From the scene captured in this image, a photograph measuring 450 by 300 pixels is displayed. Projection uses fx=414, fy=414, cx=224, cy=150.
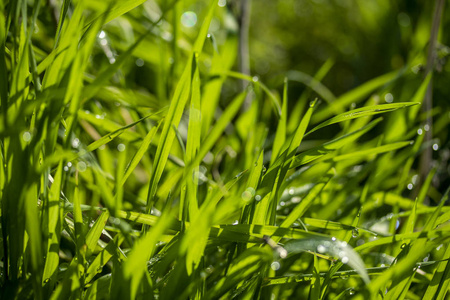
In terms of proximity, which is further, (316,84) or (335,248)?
(316,84)

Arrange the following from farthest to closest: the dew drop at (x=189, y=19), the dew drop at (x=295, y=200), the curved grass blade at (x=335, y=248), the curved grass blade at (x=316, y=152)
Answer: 1. the dew drop at (x=189, y=19)
2. the dew drop at (x=295, y=200)
3. the curved grass blade at (x=316, y=152)
4. the curved grass blade at (x=335, y=248)

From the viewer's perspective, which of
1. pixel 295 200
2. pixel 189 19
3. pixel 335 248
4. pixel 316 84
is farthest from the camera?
pixel 189 19

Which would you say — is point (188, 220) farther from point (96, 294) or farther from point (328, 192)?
point (328, 192)

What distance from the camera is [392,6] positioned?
4.14 ft

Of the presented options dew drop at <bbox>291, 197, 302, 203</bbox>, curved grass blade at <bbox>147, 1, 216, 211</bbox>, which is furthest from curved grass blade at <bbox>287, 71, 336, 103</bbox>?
curved grass blade at <bbox>147, 1, 216, 211</bbox>

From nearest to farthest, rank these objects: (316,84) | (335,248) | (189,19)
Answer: (335,248)
(316,84)
(189,19)

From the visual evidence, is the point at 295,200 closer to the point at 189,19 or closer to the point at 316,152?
the point at 316,152

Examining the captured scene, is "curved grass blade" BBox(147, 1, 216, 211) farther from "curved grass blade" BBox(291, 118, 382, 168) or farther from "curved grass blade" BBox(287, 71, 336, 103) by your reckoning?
"curved grass blade" BBox(287, 71, 336, 103)

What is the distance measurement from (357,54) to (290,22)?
272mm

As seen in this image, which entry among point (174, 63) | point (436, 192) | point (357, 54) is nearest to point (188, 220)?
point (174, 63)

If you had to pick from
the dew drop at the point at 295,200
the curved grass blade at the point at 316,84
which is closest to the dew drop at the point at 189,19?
the curved grass blade at the point at 316,84

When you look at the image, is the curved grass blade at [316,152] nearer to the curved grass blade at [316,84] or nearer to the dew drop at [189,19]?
the curved grass blade at [316,84]

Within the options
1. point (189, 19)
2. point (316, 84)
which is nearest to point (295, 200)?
point (316, 84)

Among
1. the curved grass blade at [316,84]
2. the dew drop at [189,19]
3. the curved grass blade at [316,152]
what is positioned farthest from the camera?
the dew drop at [189,19]
